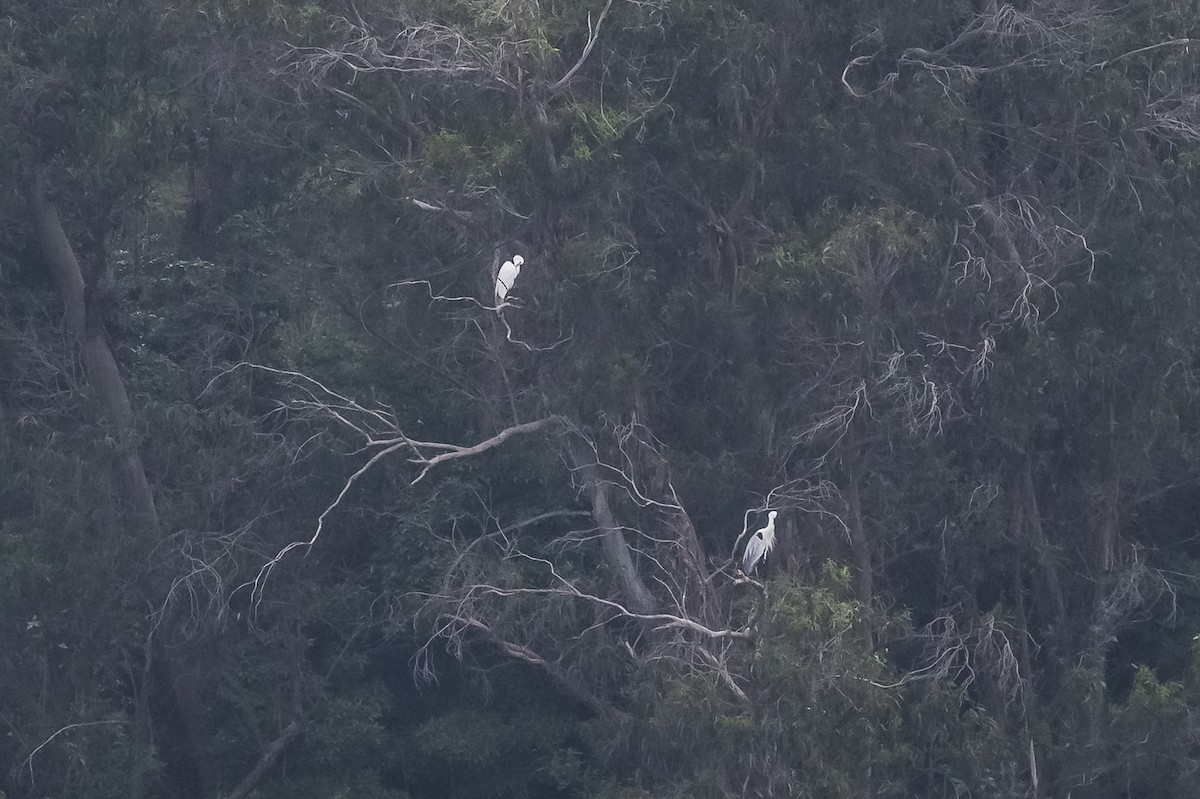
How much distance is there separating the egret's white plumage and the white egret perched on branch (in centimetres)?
195

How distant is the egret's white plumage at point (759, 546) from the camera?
9227 mm

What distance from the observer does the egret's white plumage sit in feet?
30.3

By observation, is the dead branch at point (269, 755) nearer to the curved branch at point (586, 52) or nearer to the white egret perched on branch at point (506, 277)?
the white egret perched on branch at point (506, 277)

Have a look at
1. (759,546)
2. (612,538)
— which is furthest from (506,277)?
(759,546)

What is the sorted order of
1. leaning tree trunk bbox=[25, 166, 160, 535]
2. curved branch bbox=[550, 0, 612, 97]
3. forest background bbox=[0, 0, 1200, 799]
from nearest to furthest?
curved branch bbox=[550, 0, 612, 97], forest background bbox=[0, 0, 1200, 799], leaning tree trunk bbox=[25, 166, 160, 535]

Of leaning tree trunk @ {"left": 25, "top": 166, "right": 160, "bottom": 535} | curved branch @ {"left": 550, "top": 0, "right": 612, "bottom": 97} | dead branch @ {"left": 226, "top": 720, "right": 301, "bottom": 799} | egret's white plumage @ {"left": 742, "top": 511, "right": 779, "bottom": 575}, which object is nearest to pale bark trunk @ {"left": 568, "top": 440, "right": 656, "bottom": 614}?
egret's white plumage @ {"left": 742, "top": 511, "right": 779, "bottom": 575}

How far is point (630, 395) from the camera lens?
962 cm

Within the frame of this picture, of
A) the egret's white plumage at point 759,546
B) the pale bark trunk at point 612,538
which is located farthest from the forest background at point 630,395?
the egret's white plumage at point 759,546

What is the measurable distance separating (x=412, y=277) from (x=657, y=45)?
215cm

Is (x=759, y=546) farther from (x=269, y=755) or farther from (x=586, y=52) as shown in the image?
(x=269, y=755)

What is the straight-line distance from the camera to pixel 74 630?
10477 mm

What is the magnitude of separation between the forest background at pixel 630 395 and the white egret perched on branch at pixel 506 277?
0.09m

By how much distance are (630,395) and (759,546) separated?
116 cm

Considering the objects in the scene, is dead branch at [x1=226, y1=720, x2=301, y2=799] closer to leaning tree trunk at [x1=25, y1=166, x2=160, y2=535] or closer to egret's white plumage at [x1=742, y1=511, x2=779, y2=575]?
leaning tree trunk at [x1=25, y1=166, x2=160, y2=535]
